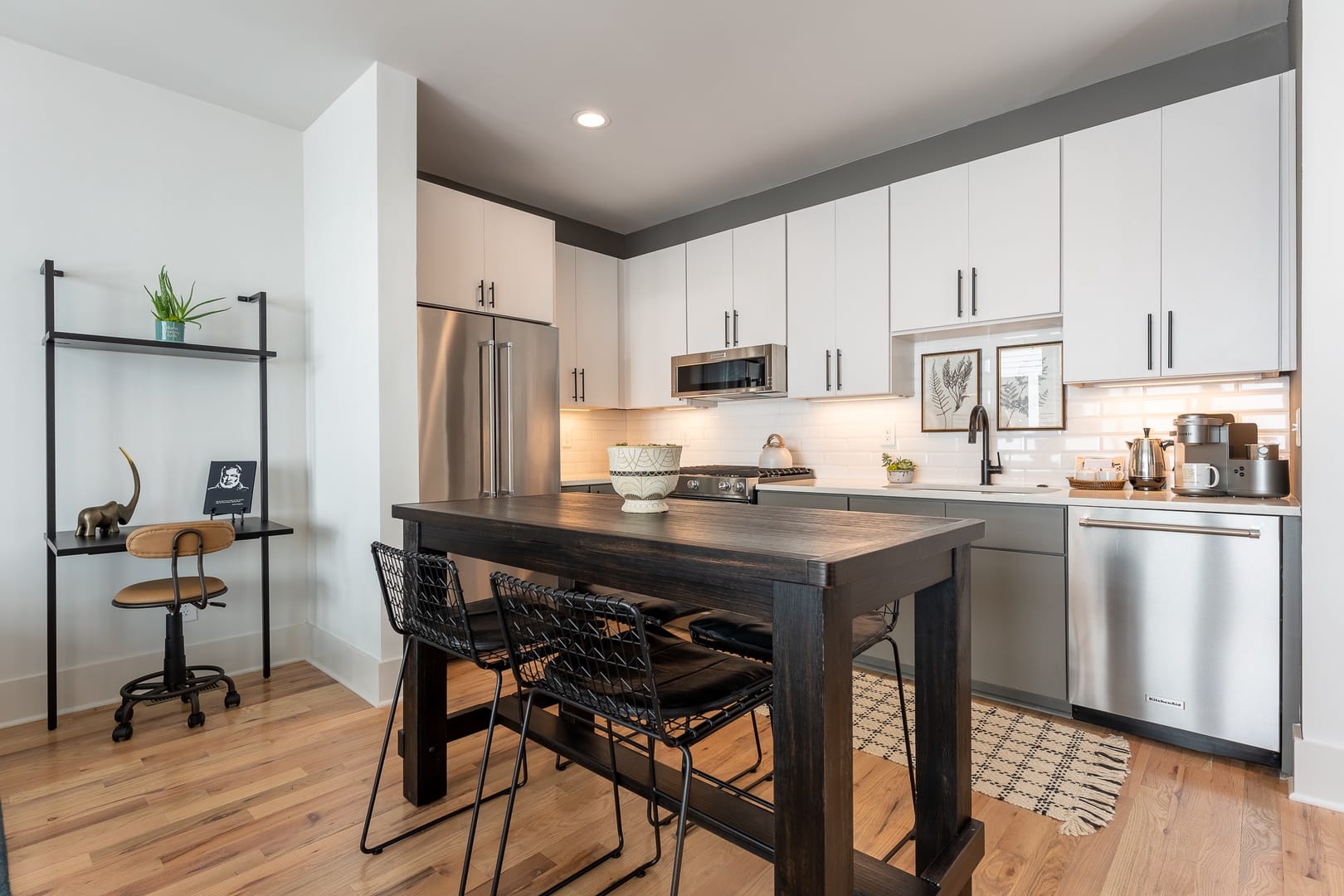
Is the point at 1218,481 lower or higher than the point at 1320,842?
higher

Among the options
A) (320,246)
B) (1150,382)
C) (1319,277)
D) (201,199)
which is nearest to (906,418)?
(1150,382)

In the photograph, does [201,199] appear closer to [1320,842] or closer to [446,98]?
[446,98]

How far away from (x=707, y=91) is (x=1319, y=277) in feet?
7.88

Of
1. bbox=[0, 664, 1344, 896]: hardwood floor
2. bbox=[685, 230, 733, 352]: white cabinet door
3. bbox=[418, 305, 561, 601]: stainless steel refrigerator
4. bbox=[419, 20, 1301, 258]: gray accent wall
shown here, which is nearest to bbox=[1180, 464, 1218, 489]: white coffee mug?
bbox=[0, 664, 1344, 896]: hardwood floor

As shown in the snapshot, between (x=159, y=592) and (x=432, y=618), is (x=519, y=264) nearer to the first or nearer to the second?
(x=159, y=592)

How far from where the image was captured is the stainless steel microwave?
4.07 meters

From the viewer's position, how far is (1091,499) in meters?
2.71

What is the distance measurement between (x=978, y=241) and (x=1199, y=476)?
4.60 feet

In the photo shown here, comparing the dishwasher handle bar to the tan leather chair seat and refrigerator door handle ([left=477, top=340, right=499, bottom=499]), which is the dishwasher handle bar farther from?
the tan leather chair seat

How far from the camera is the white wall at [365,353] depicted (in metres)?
3.07

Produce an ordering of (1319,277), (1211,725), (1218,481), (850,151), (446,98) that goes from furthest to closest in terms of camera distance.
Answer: (850,151)
(446,98)
(1218,481)
(1211,725)
(1319,277)

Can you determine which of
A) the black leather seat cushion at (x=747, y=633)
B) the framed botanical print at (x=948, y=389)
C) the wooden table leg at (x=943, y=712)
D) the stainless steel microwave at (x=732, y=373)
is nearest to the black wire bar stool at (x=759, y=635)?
the black leather seat cushion at (x=747, y=633)

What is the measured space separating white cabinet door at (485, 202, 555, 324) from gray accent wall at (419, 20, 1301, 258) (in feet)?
1.73

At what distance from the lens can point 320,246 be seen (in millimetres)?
3561
